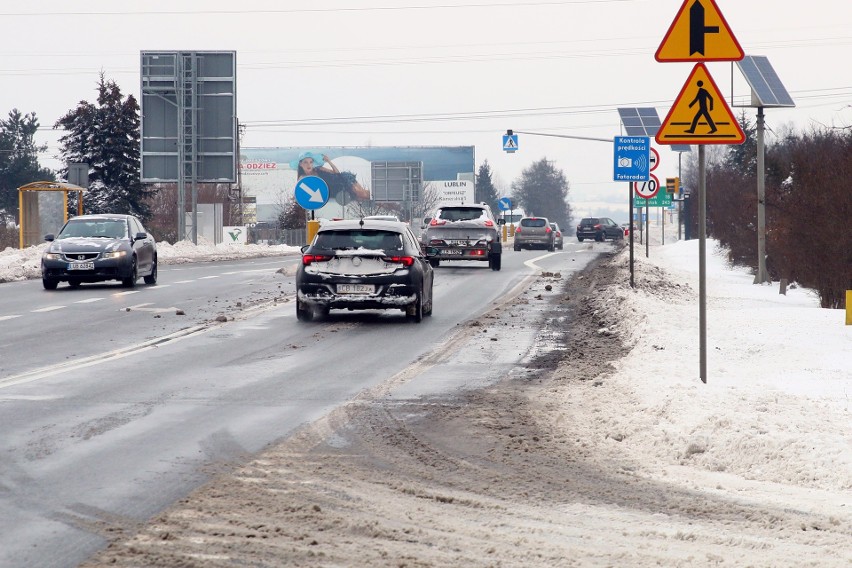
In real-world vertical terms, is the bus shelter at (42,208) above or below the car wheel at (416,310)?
above

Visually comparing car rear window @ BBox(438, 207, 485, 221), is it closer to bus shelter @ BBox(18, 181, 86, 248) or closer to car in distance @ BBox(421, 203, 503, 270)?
car in distance @ BBox(421, 203, 503, 270)

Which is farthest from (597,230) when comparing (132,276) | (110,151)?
(132,276)

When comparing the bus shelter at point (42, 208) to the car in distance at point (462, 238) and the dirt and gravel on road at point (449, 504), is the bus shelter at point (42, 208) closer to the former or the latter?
the car in distance at point (462, 238)

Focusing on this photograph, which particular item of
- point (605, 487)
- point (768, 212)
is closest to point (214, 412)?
point (605, 487)

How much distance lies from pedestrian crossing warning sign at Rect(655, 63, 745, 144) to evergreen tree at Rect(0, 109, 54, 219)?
9084 centimetres

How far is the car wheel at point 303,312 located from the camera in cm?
2039

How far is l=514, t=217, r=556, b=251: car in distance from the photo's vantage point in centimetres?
6488

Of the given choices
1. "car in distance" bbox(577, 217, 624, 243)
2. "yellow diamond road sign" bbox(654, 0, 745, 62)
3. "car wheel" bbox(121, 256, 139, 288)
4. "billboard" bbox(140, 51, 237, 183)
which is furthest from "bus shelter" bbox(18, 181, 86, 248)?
"car in distance" bbox(577, 217, 624, 243)

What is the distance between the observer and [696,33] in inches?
440

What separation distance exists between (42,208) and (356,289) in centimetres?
3028

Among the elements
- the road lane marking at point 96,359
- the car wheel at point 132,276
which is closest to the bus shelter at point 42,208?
the car wheel at point 132,276

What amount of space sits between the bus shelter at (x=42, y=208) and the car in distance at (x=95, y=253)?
1713 centimetres

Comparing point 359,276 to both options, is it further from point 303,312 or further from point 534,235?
point 534,235

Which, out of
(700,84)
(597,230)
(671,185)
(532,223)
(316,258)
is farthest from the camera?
(597,230)
